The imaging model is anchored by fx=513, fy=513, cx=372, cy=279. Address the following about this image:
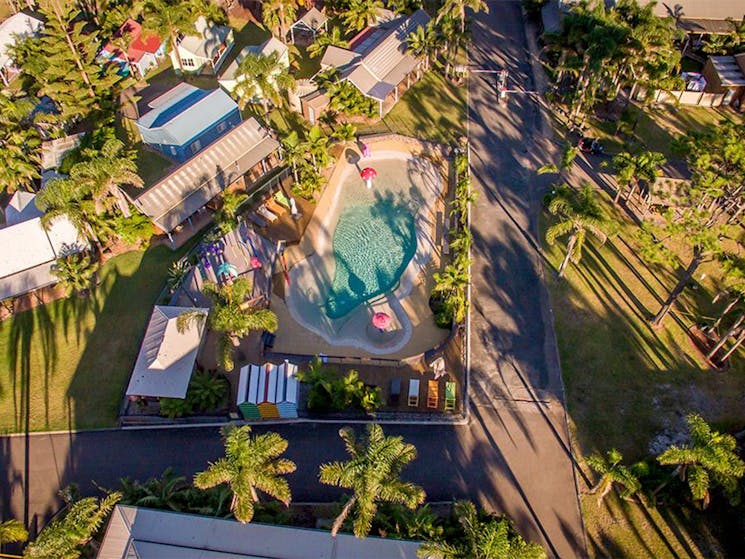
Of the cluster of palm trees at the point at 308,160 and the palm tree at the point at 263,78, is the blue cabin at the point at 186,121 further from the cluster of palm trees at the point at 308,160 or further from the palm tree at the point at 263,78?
the cluster of palm trees at the point at 308,160

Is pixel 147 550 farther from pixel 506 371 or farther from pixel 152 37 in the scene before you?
pixel 152 37

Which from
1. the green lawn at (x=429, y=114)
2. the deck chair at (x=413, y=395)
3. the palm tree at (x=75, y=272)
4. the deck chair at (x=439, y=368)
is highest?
the green lawn at (x=429, y=114)

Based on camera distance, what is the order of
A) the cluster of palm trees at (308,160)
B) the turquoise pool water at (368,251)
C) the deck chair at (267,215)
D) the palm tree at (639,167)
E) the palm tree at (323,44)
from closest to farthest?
the palm tree at (639,167), the turquoise pool water at (368,251), the cluster of palm trees at (308,160), the deck chair at (267,215), the palm tree at (323,44)

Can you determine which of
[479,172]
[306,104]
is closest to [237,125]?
[306,104]

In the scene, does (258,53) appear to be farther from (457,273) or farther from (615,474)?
(615,474)

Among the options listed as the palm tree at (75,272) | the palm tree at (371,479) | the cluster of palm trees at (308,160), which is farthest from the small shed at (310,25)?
the palm tree at (371,479)

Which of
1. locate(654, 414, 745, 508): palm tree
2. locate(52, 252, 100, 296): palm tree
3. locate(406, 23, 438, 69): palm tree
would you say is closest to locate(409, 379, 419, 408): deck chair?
locate(654, 414, 745, 508): palm tree
